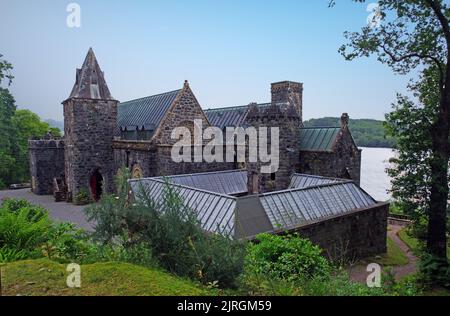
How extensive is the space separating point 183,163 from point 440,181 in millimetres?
14594

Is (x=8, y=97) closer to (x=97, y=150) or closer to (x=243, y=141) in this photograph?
(x=97, y=150)

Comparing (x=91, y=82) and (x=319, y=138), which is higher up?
(x=91, y=82)

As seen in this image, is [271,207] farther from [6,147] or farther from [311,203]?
[6,147]

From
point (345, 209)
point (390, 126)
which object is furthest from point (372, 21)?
point (345, 209)

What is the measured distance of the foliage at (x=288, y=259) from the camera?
23.5 ft

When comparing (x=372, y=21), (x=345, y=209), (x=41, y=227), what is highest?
(x=372, y=21)

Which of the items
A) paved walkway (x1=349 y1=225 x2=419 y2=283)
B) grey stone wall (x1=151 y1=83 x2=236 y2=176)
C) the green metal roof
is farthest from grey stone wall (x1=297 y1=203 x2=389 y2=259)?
grey stone wall (x1=151 y1=83 x2=236 y2=176)

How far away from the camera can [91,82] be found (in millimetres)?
25172

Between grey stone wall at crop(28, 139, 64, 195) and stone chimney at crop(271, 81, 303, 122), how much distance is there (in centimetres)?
2192

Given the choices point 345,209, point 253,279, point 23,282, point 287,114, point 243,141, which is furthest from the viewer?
point 243,141

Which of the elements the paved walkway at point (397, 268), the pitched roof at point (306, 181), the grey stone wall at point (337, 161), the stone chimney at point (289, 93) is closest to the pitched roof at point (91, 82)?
the stone chimney at point (289, 93)

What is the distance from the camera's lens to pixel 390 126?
12656 mm

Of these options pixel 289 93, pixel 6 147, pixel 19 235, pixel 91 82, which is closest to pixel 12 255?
pixel 19 235
